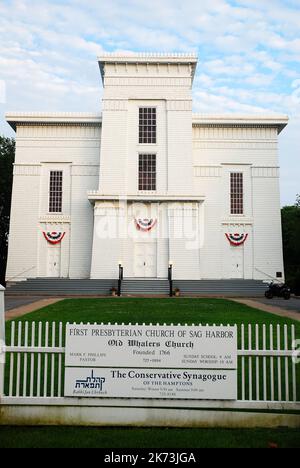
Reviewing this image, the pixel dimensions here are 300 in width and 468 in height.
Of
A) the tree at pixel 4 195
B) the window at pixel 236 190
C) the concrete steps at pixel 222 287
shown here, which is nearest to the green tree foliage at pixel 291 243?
the window at pixel 236 190

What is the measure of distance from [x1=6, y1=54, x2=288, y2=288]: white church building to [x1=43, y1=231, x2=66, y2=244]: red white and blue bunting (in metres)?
0.07

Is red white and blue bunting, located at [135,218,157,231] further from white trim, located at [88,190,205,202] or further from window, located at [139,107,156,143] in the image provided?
window, located at [139,107,156,143]

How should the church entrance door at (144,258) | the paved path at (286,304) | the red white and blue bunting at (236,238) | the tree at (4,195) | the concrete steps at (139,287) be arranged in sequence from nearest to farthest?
the paved path at (286,304), the concrete steps at (139,287), the church entrance door at (144,258), the red white and blue bunting at (236,238), the tree at (4,195)

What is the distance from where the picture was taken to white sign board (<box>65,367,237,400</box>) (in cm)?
686

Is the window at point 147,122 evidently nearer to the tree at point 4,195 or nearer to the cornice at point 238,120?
the cornice at point 238,120

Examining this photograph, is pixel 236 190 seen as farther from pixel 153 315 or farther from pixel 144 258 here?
pixel 153 315

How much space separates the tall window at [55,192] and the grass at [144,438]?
31668 mm

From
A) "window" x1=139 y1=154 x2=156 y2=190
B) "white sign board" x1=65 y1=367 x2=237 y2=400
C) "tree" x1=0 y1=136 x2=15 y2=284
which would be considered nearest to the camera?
"white sign board" x1=65 y1=367 x2=237 y2=400

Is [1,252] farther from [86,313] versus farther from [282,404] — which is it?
[282,404]

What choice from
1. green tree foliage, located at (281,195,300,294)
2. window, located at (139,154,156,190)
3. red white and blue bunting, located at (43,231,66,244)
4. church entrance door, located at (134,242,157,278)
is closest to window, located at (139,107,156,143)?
window, located at (139,154,156,190)

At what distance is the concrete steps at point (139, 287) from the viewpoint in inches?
1252

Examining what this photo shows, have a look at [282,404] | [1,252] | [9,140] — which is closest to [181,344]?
[282,404]

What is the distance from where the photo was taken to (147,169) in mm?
36594
